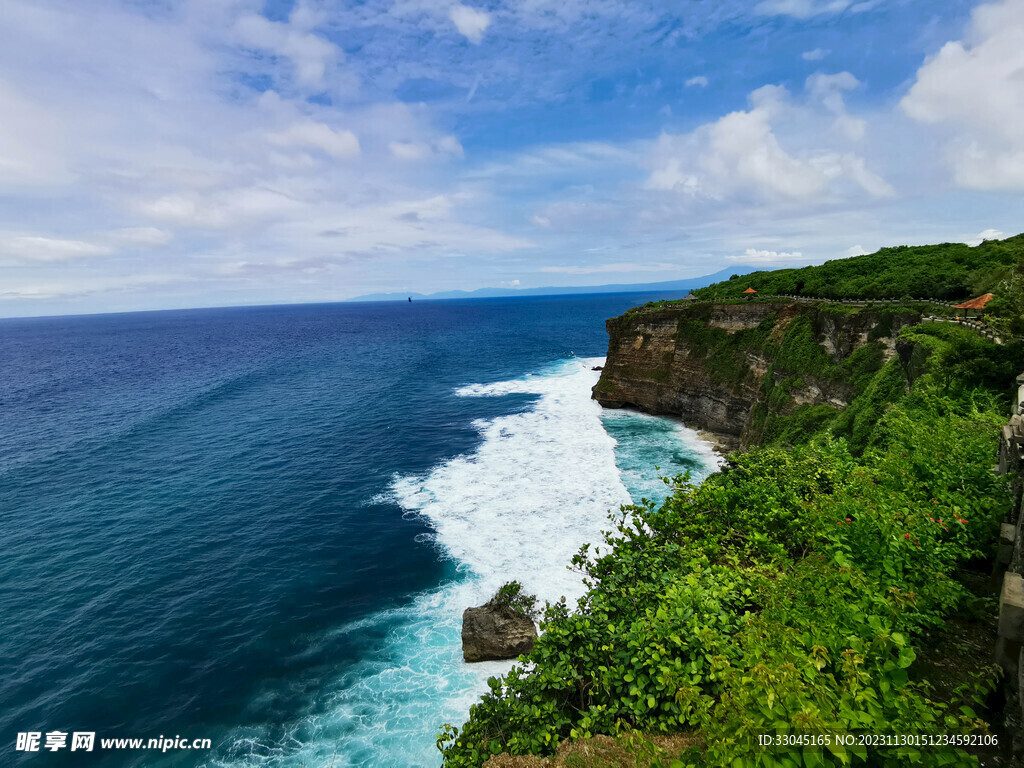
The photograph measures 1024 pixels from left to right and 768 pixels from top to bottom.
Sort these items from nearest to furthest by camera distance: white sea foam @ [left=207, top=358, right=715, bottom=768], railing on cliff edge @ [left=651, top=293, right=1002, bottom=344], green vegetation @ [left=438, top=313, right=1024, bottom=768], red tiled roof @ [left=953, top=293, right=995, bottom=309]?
green vegetation @ [left=438, top=313, right=1024, bottom=768] → white sea foam @ [left=207, top=358, right=715, bottom=768] → railing on cliff edge @ [left=651, top=293, right=1002, bottom=344] → red tiled roof @ [left=953, top=293, right=995, bottom=309]

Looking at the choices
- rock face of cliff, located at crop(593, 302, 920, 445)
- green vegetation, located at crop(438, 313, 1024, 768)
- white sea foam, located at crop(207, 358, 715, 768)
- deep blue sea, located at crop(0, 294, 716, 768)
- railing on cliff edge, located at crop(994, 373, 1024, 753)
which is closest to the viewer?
green vegetation, located at crop(438, 313, 1024, 768)

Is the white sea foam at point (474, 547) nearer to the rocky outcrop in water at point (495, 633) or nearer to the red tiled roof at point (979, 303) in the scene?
the rocky outcrop in water at point (495, 633)

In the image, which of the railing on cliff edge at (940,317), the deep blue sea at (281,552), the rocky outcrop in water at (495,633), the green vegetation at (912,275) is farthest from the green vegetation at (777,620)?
the green vegetation at (912,275)

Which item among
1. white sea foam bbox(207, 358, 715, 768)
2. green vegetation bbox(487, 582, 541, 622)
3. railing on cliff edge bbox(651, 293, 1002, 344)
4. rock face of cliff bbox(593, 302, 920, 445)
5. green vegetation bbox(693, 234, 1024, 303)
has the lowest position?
white sea foam bbox(207, 358, 715, 768)

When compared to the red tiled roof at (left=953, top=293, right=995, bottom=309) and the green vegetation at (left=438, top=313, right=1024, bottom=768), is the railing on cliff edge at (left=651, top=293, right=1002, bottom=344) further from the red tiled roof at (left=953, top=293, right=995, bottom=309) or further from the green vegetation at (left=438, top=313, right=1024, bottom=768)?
the green vegetation at (left=438, top=313, right=1024, bottom=768)

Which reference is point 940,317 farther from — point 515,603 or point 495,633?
point 495,633

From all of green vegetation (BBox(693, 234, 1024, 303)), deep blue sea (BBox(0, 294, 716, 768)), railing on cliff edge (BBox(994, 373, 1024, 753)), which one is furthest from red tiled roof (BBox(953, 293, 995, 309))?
railing on cliff edge (BBox(994, 373, 1024, 753))

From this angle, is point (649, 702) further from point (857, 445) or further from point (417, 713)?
point (857, 445)
